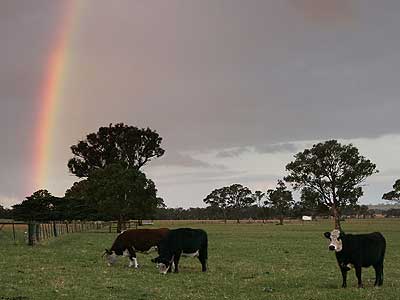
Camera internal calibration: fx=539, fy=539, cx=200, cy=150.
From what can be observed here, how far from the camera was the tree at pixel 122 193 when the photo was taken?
7775 centimetres

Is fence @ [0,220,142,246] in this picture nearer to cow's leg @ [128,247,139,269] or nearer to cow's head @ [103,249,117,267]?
cow's head @ [103,249,117,267]

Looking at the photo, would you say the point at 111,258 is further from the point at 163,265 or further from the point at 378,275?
the point at 378,275

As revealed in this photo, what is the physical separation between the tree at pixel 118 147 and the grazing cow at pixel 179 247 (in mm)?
75469

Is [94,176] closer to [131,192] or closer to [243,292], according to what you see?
[131,192]

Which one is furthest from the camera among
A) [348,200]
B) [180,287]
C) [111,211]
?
[348,200]

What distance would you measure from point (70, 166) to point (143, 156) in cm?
1392

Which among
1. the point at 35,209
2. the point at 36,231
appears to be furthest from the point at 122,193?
the point at 35,209

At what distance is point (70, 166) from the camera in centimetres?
10006

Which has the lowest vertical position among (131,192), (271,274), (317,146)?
(271,274)

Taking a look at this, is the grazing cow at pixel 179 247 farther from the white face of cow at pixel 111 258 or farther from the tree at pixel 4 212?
the tree at pixel 4 212

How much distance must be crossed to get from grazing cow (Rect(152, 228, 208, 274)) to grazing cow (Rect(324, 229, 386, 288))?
20.7 ft

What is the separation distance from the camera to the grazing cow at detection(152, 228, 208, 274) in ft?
68.4

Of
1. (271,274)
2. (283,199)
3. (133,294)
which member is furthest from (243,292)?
(283,199)

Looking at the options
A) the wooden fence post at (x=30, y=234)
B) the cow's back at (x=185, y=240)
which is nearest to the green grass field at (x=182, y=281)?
the cow's back at (x=185, y=240)
